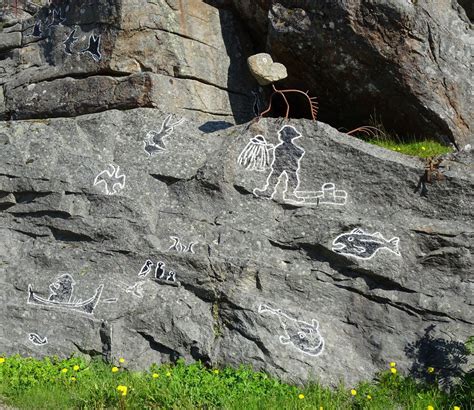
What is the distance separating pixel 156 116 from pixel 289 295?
113 inches

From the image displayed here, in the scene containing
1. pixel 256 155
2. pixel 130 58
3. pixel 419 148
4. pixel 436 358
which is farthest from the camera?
pixel 130 58

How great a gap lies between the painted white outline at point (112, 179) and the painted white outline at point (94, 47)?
1847 mm

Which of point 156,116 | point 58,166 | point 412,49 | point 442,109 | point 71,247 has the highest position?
point 412,49

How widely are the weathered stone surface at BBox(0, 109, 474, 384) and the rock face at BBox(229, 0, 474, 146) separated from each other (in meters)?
1.24

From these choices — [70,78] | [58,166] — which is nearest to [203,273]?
[58,166]

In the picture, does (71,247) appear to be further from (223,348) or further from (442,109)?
(442,109)

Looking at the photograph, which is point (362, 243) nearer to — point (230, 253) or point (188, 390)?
point (230, 253)

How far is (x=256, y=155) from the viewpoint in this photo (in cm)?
727

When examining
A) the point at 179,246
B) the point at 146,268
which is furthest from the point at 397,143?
the point at 146,268

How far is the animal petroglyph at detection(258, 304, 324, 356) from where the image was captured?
6.17 metres

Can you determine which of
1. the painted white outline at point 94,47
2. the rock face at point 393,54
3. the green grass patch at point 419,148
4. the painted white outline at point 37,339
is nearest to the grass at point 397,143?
the green grass patch at point 419,148

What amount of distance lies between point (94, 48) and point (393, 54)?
3943 millimetres

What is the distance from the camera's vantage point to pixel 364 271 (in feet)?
21.2

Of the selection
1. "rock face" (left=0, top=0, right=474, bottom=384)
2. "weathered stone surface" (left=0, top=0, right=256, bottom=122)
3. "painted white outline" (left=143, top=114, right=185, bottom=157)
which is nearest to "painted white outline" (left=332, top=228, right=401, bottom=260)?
"rock face" (left=0, top=0, right=474, bottom=384)
